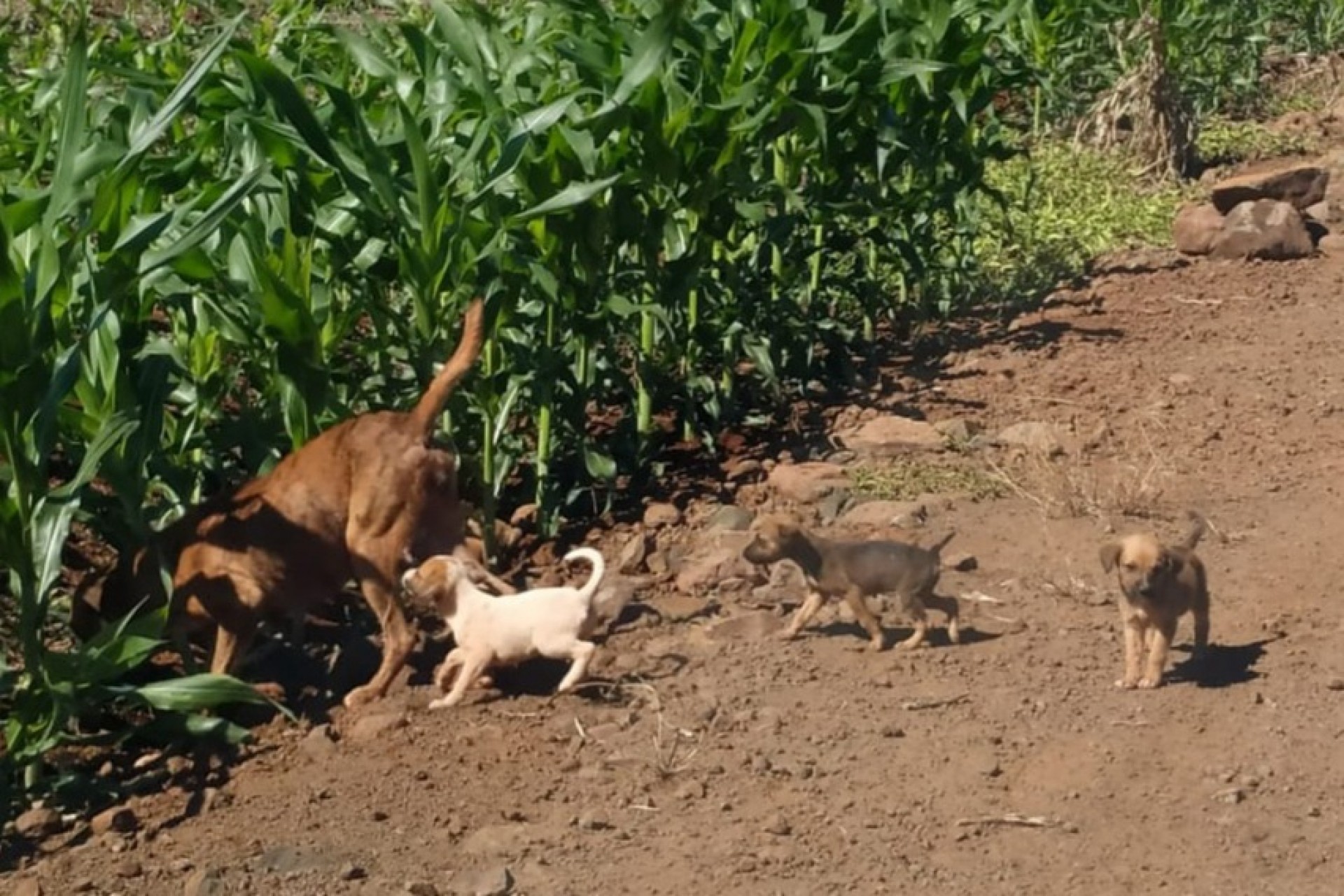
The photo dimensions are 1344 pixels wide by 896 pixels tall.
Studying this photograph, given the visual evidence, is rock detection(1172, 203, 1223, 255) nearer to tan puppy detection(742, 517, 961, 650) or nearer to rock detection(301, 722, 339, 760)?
tan puppy detection(742, 517, 961, 650)

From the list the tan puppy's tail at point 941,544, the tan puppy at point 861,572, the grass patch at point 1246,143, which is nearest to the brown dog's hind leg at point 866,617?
the tan puppy at point 861,572

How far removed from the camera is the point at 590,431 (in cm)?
870

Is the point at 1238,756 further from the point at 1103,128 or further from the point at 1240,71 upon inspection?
the point at 1240,71

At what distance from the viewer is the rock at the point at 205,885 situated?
5570mm

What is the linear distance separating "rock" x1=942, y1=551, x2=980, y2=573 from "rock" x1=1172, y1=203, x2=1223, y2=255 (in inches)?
173

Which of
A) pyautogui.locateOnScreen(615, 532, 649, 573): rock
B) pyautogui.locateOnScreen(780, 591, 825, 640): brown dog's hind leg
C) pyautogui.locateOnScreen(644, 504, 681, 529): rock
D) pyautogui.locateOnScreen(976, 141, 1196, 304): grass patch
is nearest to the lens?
pyautogui.locateOnScreen(780, 591, 825, 640): brown dog's hind leg

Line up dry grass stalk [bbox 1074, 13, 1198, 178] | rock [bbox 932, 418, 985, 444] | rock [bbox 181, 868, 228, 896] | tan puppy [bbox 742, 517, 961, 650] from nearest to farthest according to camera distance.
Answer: rock [bbox 181, 868, 228, 896] < tan puppy [bbox 742, 517, 961, 650] < rock [bbox 932, 418, 985, 444] < dry grass stalk [bbox 1074, 13, 1198, 178]

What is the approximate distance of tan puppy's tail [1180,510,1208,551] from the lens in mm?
6754

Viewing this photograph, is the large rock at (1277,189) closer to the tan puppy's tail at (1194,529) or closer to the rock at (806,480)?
the rock at (806,480)

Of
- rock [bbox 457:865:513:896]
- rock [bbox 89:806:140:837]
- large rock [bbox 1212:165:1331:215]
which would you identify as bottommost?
large rock [bbox 1212:165:1331:215]

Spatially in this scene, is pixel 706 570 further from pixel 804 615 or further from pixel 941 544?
pixel 941 544

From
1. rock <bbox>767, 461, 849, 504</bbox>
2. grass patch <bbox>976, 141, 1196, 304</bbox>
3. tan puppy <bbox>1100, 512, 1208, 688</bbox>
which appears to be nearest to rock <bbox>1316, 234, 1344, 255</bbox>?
grass patch <bbox>976, 141, 1196, 304</bbox>

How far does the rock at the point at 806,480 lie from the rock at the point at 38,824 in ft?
9.88

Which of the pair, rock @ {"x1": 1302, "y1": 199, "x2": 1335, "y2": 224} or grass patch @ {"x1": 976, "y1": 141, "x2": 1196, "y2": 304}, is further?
rock @ {"x1": 1302, "y1": 199, "x2": 1335, "y2": 224}
